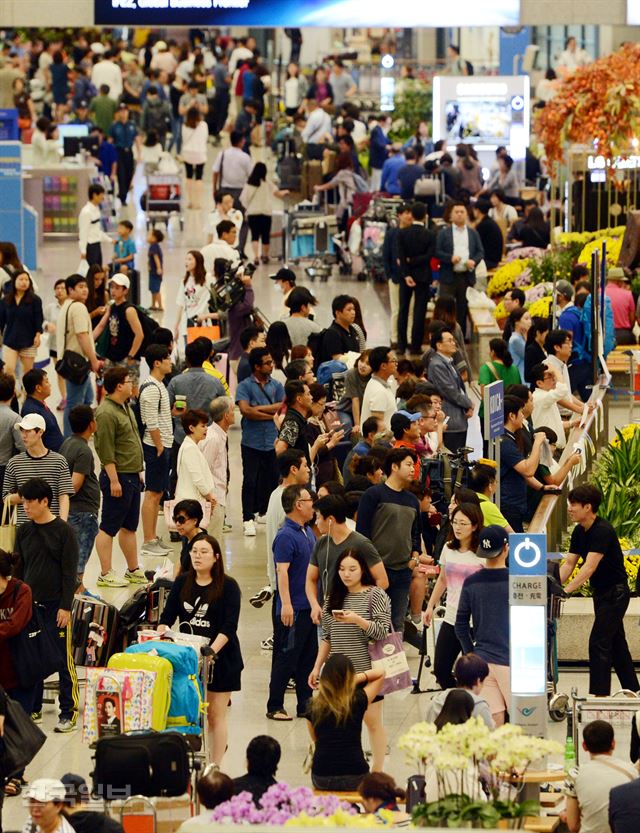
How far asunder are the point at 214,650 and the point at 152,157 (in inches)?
846

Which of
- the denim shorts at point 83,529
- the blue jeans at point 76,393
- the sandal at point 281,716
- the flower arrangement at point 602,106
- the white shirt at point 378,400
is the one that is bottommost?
the sandal at point 281,716

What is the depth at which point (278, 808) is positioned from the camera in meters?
7.37

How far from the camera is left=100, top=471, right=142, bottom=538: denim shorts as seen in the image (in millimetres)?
12703

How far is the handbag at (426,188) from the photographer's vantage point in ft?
81.0

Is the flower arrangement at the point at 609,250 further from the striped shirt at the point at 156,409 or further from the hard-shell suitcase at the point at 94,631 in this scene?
the hard-shell suitcase at the point at 94,631

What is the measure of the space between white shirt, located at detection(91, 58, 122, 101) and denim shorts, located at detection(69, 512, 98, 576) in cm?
2462

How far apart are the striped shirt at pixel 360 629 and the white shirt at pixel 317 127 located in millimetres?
20180

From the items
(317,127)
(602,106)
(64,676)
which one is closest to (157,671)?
(64,676)

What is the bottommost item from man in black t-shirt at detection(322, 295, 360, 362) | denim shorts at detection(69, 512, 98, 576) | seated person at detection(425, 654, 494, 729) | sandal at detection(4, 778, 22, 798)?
sandal at detection(4, 778, 22, 798)

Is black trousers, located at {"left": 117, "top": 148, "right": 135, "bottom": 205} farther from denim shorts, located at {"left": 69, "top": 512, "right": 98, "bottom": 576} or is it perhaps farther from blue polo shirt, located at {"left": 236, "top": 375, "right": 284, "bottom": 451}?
denim shorts, located at {"left": 69, "top": 512, "right": 98, "bottom": 576}

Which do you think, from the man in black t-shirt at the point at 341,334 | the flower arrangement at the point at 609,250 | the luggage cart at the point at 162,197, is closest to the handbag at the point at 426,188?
the flower arrangement at the point at 609,250

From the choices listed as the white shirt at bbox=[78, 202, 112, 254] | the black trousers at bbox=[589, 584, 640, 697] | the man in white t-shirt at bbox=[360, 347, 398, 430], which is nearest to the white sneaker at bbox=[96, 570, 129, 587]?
the man in white t-shirt at bbox=[360, 347, 398, 430]

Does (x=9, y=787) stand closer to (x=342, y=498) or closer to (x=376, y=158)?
(x=342, y=498)

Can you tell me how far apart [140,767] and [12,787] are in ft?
5.20
